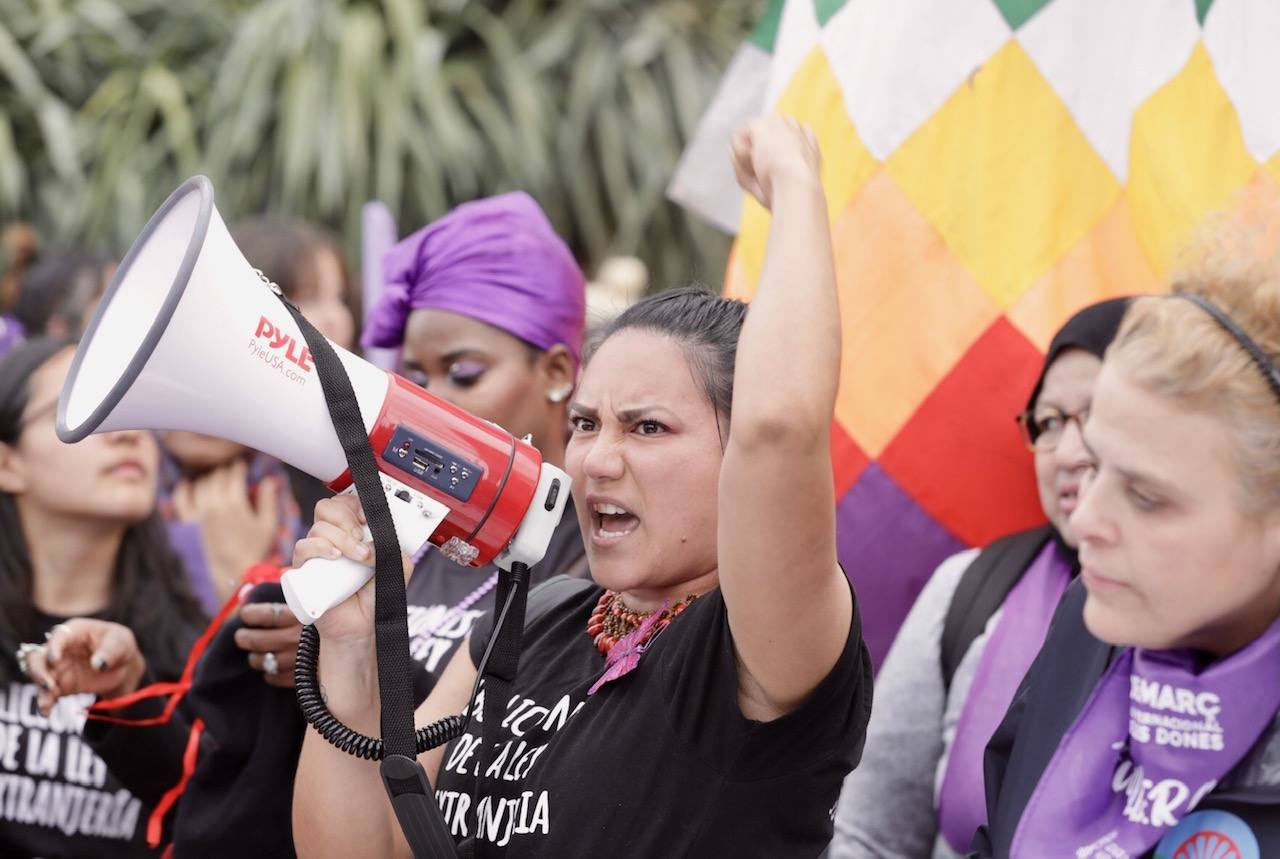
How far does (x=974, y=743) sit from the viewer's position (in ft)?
8.72

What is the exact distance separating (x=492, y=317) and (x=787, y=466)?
1734 millimetres

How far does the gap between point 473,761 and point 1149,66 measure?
2.00 meters

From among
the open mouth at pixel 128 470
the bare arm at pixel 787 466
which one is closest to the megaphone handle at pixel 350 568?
the bare arm at pixel 787 466

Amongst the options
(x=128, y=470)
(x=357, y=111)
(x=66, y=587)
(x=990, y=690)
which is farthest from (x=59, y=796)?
(x=357, y=111)

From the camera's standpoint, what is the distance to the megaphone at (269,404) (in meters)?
1.92

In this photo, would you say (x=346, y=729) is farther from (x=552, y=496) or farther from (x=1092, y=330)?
(x=1092, y=330)

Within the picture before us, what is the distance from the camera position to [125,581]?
347 centimetres

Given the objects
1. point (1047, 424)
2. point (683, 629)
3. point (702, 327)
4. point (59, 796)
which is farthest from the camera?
point (59, 796)

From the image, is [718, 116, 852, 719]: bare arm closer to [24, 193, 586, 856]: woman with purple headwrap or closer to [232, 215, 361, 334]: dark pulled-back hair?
[24, 193, 586, 856]: woman with purple headwrap

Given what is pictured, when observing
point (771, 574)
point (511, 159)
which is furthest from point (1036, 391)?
point (511, 159)

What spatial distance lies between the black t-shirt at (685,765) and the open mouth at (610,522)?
17 centimetres

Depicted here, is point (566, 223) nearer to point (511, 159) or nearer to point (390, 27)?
point (511, 159)

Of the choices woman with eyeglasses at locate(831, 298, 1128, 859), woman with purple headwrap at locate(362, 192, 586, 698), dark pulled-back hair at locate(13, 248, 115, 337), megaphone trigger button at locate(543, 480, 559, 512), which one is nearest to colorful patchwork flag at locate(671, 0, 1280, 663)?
woman with eyeglasses at locate(831, 298, 1128, 859)

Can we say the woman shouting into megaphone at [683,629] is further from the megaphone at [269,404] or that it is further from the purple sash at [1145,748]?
the purple sash at [1145,748]
